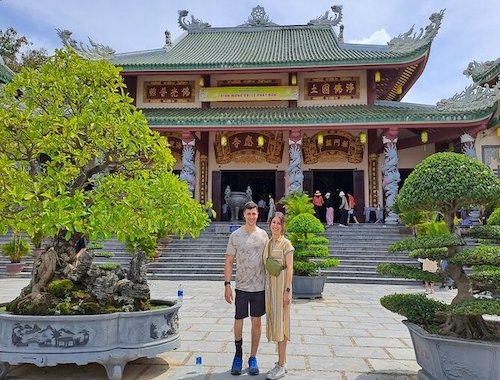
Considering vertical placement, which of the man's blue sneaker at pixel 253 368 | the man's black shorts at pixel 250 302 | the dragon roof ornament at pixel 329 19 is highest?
the dragon roof ornament at pixel 329 19

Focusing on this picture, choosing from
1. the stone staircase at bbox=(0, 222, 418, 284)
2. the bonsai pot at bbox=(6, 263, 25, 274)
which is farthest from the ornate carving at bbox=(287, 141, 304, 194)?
the bonsai pot at bbox=(6, 263, 25, 274)

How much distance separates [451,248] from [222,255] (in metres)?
8.92

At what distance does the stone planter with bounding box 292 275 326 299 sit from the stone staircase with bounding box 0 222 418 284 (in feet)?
8.23

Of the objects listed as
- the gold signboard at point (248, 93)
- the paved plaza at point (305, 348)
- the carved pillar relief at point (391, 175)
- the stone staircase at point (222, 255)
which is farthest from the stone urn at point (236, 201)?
the paved plaza at point (305, 348)

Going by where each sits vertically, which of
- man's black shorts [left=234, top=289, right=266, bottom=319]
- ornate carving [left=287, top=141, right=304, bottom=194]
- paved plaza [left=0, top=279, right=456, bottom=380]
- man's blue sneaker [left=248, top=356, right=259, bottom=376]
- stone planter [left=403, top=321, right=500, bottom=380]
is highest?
ornate carving [left=287, top=141, right=304, bottom=194]

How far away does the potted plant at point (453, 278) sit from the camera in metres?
2.81

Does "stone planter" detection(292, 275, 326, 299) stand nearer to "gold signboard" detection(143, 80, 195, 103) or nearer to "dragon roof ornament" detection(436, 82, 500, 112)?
"dragon roof ornament" detection(436, 82, 500, 112)

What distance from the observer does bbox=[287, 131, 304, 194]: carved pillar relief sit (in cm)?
1383

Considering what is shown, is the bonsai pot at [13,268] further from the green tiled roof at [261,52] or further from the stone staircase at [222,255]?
the green tiled roof at [261,52]

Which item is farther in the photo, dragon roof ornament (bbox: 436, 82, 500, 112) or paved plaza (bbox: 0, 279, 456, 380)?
dragon roof ornament (bbox: 436, 82, 500, 112)

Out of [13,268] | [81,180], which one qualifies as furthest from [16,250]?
[81,180]

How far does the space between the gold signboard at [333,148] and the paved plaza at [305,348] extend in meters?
9.79

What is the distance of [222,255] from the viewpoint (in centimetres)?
1176

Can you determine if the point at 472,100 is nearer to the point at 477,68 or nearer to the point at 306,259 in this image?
the point at 477,68
